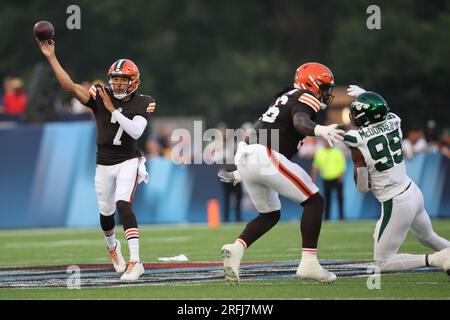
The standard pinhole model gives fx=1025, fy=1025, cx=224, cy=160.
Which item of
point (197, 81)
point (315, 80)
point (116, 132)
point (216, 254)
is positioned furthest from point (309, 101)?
point (197, 81)

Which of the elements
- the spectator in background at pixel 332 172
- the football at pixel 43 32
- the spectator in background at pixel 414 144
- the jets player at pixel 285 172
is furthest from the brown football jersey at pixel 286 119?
the spectator in background at pixel 414 144

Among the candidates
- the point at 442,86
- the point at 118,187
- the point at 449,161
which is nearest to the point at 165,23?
the point at 442,86

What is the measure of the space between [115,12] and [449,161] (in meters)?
22.0

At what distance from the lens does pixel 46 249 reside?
12547 millimetres

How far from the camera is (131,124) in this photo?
8.89 metres

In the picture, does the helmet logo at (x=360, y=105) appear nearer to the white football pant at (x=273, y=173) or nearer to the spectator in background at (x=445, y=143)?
the white football pant at (x=273, y=173)

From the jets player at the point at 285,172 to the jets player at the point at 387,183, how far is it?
388 mm

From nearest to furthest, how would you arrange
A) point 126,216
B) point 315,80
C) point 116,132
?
point 315,80, point 126,216, point 116,132

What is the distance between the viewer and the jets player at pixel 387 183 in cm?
816

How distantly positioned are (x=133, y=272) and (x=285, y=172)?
155 cm

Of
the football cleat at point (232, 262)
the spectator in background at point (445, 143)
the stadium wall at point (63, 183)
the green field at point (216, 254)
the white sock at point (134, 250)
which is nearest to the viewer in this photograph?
the green field at point (216, 254)

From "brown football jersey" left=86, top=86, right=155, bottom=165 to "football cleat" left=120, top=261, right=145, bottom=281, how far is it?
3.58 ft

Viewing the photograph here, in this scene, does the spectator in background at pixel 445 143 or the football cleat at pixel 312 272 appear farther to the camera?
the spectator in background at pixel 445 143

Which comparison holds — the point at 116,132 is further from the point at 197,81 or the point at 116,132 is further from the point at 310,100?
the point at 197,81
